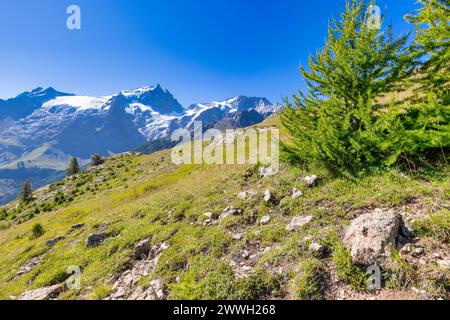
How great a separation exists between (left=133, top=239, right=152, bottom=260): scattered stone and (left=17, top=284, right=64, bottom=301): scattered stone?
2.95 m

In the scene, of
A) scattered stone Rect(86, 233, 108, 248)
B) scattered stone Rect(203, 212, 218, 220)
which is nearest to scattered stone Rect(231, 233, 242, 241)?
scattered stone Rect(203, 212, 218, 220)

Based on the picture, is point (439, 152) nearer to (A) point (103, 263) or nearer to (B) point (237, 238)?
(B) point (237, 238)

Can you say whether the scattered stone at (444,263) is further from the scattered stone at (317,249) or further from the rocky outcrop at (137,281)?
the rocky outcrop at (137,281)

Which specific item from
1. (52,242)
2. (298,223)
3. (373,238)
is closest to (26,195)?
(52,242)

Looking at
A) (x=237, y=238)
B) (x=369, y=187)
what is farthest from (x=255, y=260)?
(x=369, y=187)

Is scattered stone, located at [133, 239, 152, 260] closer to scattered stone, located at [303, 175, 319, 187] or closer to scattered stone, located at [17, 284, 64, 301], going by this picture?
scattered stone, located at [17, 284, 64, 301]

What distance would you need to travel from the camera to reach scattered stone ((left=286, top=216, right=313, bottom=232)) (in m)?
7.70

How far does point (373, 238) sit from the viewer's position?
5531 millimetres

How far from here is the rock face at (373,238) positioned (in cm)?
527

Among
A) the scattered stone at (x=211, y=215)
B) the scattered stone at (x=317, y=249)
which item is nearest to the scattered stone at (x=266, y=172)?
the scattered stone at (x=211, y=215)

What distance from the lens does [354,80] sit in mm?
9922

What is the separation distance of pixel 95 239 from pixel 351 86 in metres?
15.9

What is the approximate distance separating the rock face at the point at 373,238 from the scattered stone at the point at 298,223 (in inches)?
62.3
